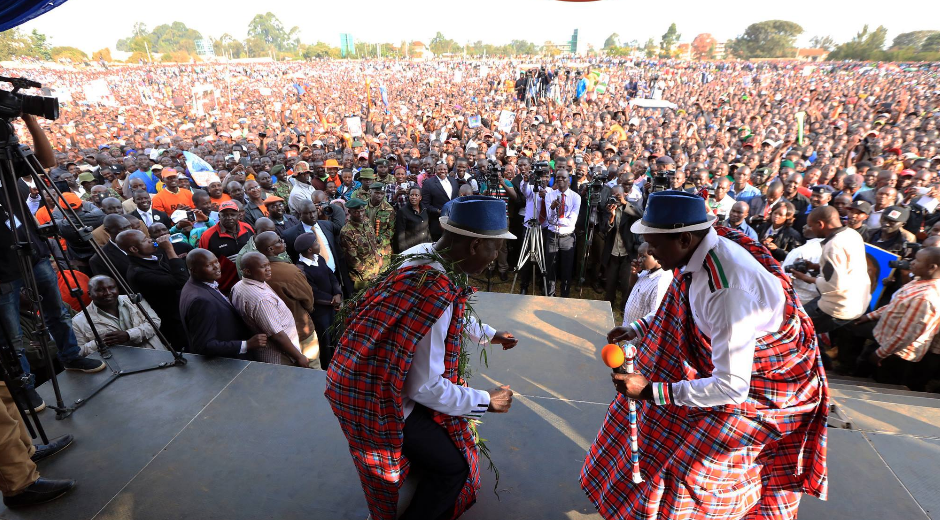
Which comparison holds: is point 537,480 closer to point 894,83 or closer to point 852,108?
point 852,108

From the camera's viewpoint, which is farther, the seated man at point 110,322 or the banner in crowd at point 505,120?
the banner in crowd at point 505,120

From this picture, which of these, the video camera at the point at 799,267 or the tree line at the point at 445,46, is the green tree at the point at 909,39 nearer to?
the tree line at the point at 445,46

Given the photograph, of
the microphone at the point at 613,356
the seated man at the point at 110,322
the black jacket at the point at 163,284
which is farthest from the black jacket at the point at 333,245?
the microphone at the point at 613,356

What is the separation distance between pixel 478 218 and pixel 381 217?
167 inches

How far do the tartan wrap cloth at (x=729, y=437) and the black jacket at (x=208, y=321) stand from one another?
268 cm

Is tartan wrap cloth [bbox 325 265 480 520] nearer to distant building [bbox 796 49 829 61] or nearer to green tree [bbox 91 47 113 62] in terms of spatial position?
green tree [bbox 91 47 113 62]

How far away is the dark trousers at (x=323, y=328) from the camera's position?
15.5 ft

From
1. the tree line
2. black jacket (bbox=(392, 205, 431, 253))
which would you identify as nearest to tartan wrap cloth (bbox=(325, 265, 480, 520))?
black jacket (bbox=(392, 205, 431, 253))

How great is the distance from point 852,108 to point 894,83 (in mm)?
11328

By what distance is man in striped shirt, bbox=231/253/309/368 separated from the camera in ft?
11.6

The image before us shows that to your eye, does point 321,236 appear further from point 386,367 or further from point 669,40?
point 669,40

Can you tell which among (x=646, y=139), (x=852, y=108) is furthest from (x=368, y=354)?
(x=852, y=108)

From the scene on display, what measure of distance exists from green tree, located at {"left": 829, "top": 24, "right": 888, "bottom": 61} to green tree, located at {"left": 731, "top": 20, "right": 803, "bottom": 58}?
28.1 feet

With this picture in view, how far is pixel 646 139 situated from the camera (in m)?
14.0
